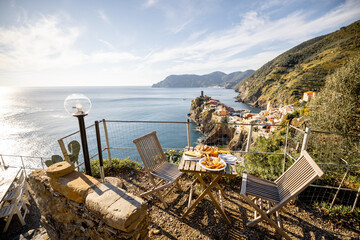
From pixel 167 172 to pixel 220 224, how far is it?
1285 millimetres

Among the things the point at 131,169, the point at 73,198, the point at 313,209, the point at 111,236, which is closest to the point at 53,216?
the point at 73,198

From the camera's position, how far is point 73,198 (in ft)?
5.94

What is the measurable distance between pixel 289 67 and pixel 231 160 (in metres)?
73.7

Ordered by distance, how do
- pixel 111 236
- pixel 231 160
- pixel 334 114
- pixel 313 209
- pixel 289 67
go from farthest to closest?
pixel 289 67 → pixel 334 114 → pixel 313 209 → pixel 231 160 → pixel 111 236

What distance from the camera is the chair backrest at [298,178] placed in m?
2.04

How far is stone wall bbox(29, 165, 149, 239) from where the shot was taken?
4.78 feet

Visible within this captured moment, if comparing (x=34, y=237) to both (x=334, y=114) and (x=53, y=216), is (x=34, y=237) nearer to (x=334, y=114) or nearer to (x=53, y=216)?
(x=53, y=216)

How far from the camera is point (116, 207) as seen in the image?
59.0 inches

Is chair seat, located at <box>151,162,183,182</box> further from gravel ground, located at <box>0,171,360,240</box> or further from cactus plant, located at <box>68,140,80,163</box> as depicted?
cactus plant, located at <box>68,140,80,163</box>

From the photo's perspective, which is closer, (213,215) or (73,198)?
(73,198)

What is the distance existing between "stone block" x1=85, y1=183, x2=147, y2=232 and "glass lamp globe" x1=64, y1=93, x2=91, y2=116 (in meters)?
1.15

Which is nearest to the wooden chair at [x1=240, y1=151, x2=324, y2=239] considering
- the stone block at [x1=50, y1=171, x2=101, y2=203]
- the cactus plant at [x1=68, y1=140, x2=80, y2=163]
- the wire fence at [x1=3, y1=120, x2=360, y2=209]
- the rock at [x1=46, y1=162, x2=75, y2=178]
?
the wire fence at [x1=3, y1=120, x2=360, y2=209]

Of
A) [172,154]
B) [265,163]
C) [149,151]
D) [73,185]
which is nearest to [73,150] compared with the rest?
[149,151]

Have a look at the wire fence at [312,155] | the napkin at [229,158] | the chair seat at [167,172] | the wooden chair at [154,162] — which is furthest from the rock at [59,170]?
the napkin at [229,158]
